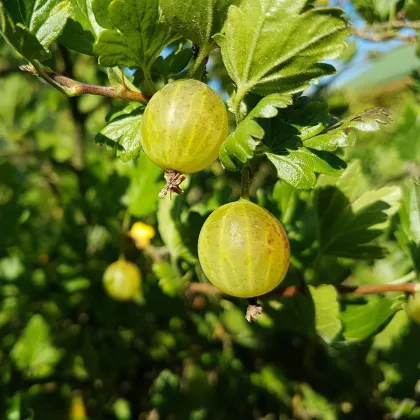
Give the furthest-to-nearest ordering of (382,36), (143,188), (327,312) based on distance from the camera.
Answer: (143,188)
(382,36)
(327,312)

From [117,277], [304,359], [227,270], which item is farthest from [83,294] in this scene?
[227,270]

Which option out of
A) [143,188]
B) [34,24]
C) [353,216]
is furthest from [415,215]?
[34,24]

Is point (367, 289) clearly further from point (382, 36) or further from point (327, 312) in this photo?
point (382, 36)

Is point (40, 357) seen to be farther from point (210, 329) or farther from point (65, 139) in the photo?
point (65, 139)

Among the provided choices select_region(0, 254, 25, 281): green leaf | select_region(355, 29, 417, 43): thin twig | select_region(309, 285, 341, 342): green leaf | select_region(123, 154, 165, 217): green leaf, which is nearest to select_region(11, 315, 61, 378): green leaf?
select_region(0, 254, 25, 281): green leaf

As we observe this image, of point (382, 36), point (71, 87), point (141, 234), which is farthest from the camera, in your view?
point (141, 234)

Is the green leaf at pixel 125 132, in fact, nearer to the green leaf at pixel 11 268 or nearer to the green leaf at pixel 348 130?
the green leaf at pixel 348 130

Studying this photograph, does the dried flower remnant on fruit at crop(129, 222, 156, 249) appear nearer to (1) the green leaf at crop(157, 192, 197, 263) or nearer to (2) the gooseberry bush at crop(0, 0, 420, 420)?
(2) the gooseberry bush at crop(0, 0, 420, 420)
